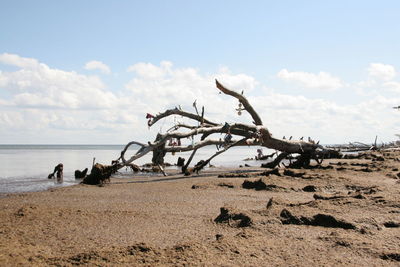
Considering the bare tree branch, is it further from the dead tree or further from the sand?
the sand

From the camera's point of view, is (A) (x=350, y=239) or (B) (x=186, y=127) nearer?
(A) (x=350, y=239)

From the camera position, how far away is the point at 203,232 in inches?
147

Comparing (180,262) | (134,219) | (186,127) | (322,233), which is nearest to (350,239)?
(322,233)

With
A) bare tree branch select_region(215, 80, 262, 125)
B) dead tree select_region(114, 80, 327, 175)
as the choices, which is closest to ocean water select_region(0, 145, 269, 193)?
dead tree select_region(114, 80, 327, 175)

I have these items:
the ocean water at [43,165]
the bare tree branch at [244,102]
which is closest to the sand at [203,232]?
the ocean water at [43,165]

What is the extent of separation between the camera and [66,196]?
6648mm

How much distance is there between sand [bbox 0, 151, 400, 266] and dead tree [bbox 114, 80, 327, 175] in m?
4.45

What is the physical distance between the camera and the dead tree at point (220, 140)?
34.9ft

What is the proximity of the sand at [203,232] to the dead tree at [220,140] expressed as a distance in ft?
14.6

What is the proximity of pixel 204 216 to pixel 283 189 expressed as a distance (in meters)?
2.82

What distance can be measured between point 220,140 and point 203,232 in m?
7.87

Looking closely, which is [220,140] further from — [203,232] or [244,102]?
[203,232]

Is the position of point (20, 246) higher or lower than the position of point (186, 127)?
lower

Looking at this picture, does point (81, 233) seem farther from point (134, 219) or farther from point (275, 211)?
point (275, 211)
